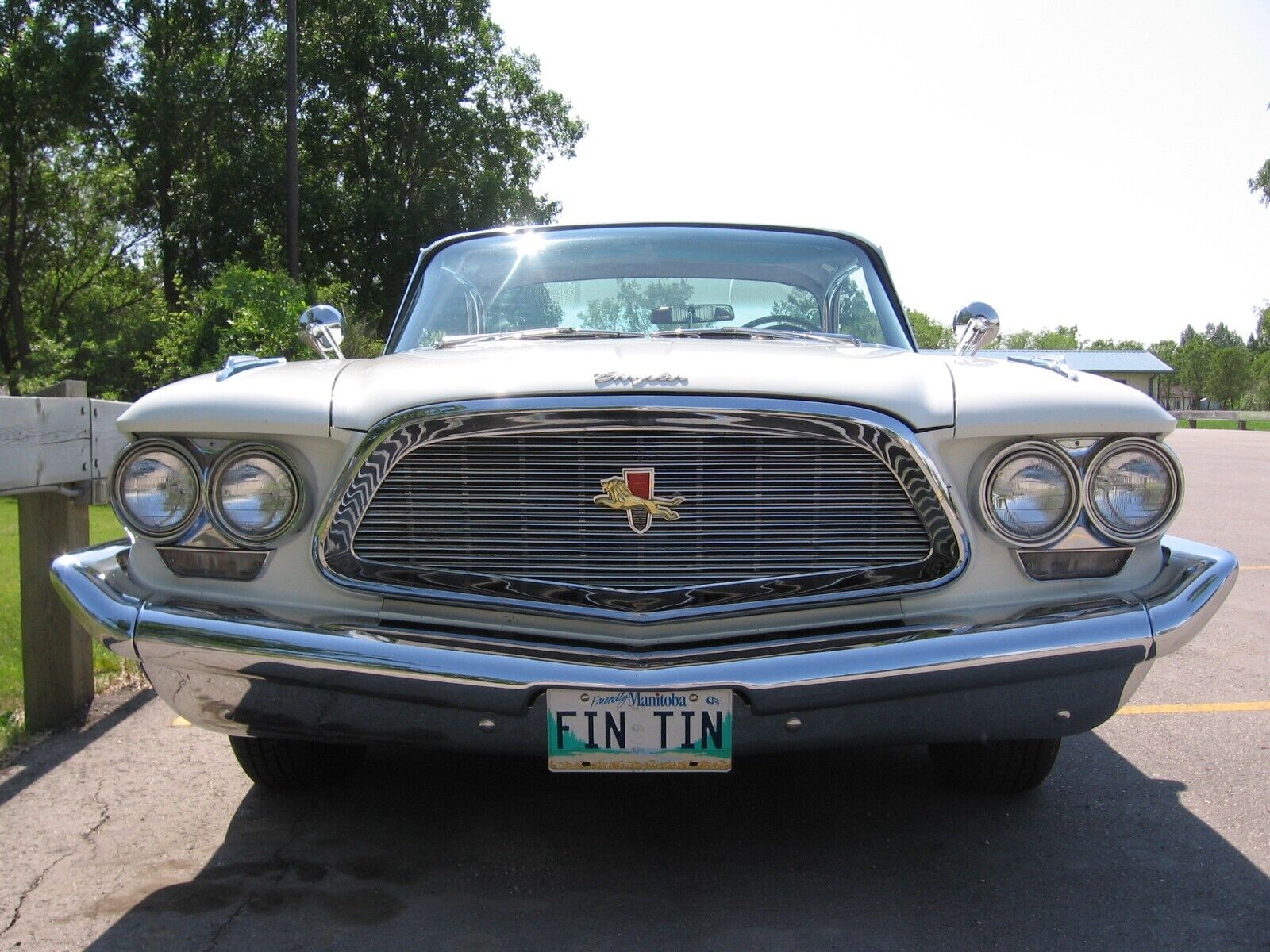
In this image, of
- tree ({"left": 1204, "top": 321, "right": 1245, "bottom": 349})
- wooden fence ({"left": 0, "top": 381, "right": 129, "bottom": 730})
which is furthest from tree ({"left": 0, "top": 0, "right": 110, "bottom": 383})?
tree ({"left": 1204, "top": 321, "right": 1245, "bottom": 349})

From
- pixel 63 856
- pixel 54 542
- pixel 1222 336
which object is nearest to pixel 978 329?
pixel 63 856

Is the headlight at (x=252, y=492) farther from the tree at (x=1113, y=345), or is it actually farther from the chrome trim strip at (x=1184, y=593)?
the tree at (x=1113, y=345)

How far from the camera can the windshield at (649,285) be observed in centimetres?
408

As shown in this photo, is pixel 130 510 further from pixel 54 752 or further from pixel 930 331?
pixel 930 331

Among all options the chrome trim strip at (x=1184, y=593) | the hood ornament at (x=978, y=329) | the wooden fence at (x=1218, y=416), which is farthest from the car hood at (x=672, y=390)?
the wooden fence at (x=1218, y=416)

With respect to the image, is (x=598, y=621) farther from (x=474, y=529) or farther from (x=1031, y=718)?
(x=1031, y=718)

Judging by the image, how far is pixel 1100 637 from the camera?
8.32 feet

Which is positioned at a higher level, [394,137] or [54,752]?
[394,137]

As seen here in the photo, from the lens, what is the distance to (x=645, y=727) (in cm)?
246

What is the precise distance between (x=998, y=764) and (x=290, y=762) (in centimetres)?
197

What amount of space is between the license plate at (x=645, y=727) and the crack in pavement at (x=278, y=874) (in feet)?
2.69

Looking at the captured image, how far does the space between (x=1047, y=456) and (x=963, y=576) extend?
0.35 meters

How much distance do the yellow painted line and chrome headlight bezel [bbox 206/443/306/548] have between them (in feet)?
10.1

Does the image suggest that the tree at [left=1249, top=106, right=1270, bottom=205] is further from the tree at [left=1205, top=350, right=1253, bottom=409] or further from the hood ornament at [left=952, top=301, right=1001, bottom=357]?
the tree at [left=1205, top=350, right=1253, bottom=409]
